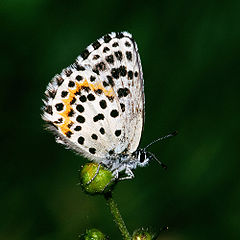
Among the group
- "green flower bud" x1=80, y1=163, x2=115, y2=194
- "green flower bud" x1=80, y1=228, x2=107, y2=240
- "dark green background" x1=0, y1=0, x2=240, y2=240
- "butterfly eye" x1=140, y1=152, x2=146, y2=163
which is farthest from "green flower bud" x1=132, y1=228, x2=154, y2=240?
"dark green background" x1=0, y1=0, x2=240, y2=240

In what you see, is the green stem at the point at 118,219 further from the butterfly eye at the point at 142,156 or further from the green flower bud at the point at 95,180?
the butterfly eye at the point at 142,156

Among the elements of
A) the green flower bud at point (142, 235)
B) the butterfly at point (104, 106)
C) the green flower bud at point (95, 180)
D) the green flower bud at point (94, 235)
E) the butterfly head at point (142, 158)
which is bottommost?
the green flower bud at point (94, 235)

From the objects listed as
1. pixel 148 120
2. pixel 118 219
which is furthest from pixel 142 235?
pixel 148 120

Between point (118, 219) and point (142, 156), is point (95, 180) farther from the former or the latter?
point (142, 156)

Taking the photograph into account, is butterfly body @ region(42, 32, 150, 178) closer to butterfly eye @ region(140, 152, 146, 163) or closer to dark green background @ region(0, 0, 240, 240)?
butterfly eye @ region(140, 152, 146, 163)

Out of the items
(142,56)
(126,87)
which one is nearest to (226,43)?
(142,56)

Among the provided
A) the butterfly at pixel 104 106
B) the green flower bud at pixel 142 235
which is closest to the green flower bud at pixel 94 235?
the green flower bud at pixel 142 235
